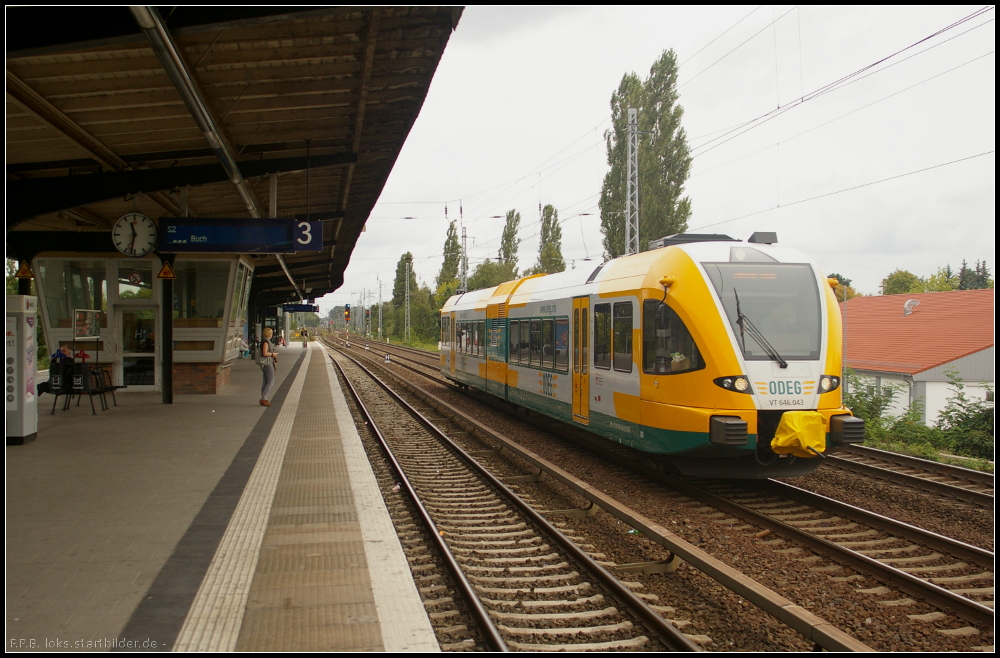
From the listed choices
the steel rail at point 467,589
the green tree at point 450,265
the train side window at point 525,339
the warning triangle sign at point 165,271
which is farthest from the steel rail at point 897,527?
the green tree at point 450,265

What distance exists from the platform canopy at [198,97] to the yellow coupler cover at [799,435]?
206 inches

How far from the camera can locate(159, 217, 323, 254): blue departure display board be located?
10945 mm

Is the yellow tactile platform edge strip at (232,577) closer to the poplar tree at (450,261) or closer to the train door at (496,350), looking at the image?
the train door at (496,350)

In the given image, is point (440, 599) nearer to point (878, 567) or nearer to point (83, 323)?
point (878, 567)

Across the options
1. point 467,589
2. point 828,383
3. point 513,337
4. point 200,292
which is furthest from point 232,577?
point 200,292

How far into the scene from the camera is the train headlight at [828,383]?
714cm

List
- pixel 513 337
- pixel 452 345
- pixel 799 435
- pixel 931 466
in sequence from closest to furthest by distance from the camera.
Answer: pixel 799 435, pixel 931 466, pixel 513 337, pixel 452 345

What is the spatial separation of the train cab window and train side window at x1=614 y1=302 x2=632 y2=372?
0.41 m

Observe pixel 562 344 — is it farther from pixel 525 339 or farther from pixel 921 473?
pixel 921 473

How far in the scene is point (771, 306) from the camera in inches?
287

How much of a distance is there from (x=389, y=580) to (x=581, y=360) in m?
5.79

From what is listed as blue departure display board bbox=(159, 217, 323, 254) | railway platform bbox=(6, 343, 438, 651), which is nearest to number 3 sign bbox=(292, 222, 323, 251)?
blue departure display board bbox=(159, 217, 323, 254)

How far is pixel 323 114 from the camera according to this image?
9.65 m

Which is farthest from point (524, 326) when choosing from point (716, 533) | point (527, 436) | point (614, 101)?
point (614, 101)
